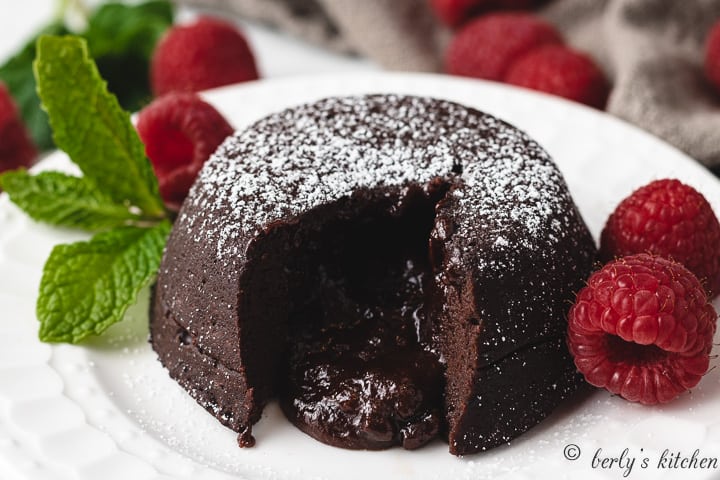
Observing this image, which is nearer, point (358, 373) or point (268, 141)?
point (358, 373)

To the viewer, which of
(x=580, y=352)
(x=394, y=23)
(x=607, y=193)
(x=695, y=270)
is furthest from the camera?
(x=394, y=23)

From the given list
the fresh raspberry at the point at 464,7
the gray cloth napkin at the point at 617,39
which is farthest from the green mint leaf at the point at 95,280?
the fresh raspberry at the point at 464,7

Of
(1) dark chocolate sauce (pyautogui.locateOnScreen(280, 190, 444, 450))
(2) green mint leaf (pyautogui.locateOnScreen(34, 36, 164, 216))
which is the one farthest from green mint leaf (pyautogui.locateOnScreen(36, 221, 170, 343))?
(1) dark chocolate sauce (pyautogui.locateOnScreen(280, 190, 444, 450))

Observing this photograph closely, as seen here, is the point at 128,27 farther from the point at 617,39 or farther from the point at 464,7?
the point at 617,39

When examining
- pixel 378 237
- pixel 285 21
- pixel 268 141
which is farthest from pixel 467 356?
pixel 285 21

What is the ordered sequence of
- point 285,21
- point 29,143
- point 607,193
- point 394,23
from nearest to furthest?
point 607,193 < point 29,143 < point 394,23 < point 285,21

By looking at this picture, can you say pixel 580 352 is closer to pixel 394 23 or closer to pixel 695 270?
pixel 695 270

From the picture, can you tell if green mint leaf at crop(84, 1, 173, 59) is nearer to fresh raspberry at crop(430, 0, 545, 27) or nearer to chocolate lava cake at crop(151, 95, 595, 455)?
fresh raspberry at crop(430, 0, 545, 27)

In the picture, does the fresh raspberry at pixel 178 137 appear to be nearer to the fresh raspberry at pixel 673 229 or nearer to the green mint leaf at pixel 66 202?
the green mint leaf at pixel 66 202
